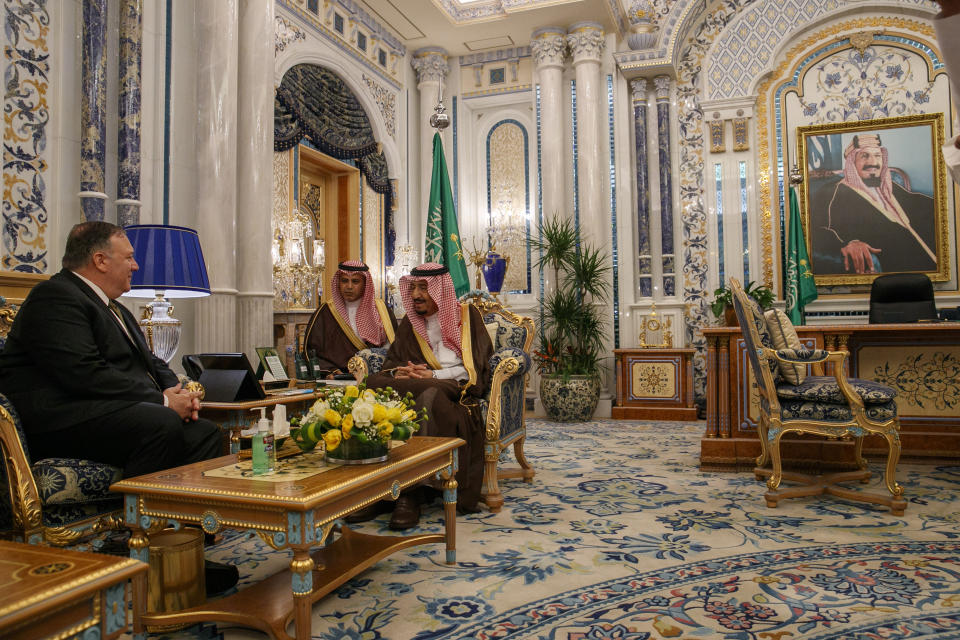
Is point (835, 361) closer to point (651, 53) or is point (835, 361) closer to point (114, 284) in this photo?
Result: point (114, 284)

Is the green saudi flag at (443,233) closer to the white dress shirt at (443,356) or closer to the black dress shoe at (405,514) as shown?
the white dress shirt at (443,356)

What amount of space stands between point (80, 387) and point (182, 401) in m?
0.35

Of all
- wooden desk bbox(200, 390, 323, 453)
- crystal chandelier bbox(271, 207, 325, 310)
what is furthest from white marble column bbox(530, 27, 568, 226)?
wooden desk bbox(200, 390, 323, 453)

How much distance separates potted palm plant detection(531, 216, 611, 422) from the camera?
692 cm

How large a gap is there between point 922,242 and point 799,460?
3856 mm

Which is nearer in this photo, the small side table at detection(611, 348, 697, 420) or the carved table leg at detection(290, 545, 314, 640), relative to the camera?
the carved table leg at detection(290, 545, 314, 640)

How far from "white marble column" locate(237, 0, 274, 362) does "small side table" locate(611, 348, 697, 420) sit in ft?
13.1

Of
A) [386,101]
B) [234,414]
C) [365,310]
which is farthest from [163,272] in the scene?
[386,101]

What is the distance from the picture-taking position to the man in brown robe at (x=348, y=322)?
4.72m

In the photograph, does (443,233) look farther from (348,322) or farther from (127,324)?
(127,324)

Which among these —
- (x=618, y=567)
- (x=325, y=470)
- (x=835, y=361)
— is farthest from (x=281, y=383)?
(x=835, y=361)

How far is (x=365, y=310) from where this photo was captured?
4801 mm

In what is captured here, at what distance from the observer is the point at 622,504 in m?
3.46

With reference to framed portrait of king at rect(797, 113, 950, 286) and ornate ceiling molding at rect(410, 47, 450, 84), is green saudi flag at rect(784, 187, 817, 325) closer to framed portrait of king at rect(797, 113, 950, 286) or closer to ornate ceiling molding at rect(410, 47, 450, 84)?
framed portrait of king at rect(797, 113, 950, 286)
